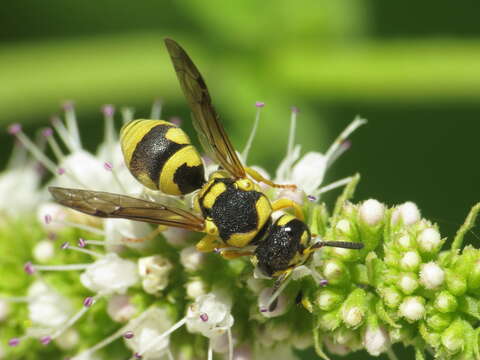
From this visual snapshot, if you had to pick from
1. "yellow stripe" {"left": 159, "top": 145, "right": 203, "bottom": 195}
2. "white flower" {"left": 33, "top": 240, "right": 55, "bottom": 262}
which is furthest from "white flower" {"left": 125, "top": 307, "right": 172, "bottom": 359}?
"white flower" {"left": 33, "top": 240, "right": 55, "bottom": 262}

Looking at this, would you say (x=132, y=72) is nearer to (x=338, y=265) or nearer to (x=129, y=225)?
(x=129, y=225)

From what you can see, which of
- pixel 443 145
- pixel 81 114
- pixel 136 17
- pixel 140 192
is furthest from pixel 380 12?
pixel 140 192

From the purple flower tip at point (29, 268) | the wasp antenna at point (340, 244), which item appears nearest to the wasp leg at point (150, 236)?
the purple flower tip at point (29, 268)

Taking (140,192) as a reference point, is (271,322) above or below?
below

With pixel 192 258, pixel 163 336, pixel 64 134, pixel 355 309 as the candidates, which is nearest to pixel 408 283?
pixel 355 309

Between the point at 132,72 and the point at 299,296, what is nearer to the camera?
the point at 299,296

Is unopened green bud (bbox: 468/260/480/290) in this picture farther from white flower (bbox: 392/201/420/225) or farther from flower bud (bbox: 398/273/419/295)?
white flower (bbox: 392/201/420/225)

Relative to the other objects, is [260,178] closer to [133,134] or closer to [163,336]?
[133,134]

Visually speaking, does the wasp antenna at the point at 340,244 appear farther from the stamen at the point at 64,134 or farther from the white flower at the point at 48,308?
the stamen at the point at 64,134
